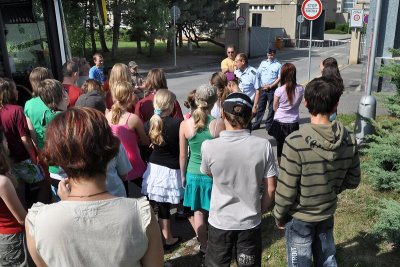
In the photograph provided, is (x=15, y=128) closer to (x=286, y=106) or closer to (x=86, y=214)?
(x=86, y=214)

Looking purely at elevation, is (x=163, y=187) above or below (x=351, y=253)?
above

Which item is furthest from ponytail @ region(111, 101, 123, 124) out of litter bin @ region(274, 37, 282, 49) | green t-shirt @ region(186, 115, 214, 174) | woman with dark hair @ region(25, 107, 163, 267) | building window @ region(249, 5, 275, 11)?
building window @ region(249, 5, 275, 11)

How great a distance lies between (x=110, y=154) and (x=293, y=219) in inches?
66.6

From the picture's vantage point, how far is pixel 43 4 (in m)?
6.75

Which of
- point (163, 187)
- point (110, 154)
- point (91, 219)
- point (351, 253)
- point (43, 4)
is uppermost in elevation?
point (43, 4)

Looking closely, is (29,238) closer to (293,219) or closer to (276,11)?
(293,219)

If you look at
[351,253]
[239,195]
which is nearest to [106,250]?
[239,195]

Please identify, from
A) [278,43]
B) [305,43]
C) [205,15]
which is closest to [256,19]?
[305,43]

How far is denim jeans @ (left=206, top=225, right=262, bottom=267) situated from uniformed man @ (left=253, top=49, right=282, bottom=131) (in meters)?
5.53

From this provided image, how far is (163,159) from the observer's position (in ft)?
13.0

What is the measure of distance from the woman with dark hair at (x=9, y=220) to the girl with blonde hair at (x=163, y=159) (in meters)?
1.31

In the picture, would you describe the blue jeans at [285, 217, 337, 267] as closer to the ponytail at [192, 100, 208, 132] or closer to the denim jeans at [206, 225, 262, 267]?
the denim jeans at [206, 225, 262, 267]

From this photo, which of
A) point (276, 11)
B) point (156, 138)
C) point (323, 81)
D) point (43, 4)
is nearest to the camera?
point (323, 81)

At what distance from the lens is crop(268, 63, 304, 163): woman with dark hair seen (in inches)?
225
